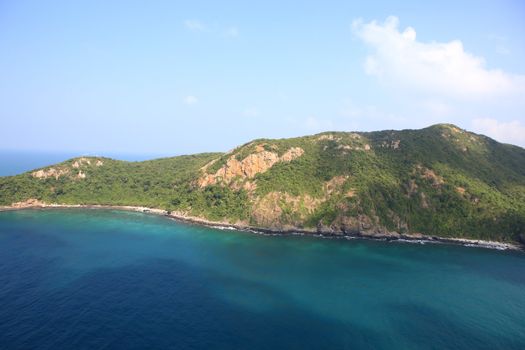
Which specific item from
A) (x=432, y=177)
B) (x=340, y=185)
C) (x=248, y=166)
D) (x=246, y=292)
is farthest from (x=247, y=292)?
(x=432, y=177)

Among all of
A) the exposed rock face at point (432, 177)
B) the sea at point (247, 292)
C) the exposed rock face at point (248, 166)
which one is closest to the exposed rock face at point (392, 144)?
the exposed rock face at point (432, 177)

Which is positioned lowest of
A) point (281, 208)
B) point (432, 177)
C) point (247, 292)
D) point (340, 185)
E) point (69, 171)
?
point (247, 292)

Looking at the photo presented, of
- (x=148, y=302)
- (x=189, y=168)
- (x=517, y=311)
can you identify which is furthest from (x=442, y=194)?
(x=189, y=168)

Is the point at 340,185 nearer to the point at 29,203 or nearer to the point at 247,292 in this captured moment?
the point at 247,292

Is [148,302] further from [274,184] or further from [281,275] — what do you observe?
[274,184]

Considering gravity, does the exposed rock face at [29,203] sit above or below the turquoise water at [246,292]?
above

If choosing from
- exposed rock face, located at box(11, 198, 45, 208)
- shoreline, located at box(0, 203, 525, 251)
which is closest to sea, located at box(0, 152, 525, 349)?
shoreline, located at box(0, 203, 525, 251)

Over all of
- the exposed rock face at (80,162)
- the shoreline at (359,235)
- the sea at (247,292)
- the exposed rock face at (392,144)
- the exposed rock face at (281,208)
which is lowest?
the sea at (247,292)

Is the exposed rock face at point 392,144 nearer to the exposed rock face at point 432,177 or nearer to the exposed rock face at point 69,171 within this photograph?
the exposed rock face at point 432,177
